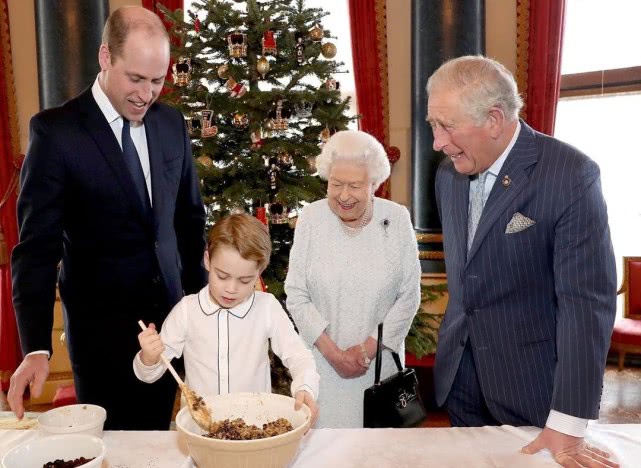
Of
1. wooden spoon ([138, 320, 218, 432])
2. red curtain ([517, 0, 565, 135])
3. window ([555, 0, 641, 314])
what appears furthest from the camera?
window ([555, 0, 641, 314])

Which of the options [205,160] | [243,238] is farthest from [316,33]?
[243,238]

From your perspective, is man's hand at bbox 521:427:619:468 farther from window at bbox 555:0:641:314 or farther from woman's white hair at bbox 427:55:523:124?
window at bbox 555:0:641:314

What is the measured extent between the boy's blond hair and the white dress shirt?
0.37 metres

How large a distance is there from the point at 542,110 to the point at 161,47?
165 inches

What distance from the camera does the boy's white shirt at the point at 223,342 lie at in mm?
1813

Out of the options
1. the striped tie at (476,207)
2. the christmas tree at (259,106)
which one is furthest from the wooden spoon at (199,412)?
the christmas tree at (259,106)

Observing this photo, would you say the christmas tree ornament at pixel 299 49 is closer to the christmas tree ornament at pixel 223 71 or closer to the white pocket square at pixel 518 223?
the christmas tree ornament at pixel 223 71

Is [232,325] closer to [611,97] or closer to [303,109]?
[303,109]

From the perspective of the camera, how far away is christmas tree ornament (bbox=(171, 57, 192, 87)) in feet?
12.3

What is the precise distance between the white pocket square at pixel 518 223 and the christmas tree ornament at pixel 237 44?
2.37 meters

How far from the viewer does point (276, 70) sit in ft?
12.6

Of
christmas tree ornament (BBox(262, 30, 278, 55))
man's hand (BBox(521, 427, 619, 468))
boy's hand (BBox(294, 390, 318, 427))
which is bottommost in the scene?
man's hand (BBox(521, 427, 619, 468))

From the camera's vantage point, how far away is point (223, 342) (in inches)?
71.3

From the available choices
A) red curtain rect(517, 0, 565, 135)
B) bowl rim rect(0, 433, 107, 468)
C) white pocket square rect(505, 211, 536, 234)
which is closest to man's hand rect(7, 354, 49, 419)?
bowl rim rect(0, 433, 107, 468)
